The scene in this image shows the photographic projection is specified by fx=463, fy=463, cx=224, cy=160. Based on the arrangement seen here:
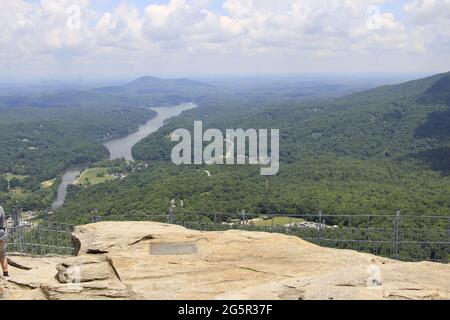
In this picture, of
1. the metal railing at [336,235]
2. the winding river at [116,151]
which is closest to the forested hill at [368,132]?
the winding river at [116,151]

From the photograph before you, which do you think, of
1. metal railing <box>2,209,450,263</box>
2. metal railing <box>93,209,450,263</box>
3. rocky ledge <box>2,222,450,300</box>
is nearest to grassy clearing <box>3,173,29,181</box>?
metal railing <box>2,209,450,263</box>

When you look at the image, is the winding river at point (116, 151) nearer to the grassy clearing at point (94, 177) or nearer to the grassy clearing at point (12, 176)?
the grassy clearing at point (94, 177)

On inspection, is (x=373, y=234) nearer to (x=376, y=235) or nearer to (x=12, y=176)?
(x=376, y=235)

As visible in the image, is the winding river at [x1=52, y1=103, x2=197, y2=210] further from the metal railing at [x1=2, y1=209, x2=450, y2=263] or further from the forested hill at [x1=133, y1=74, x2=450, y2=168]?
the metal railing at [x1=2, y1=209, x2=450, y2=263]

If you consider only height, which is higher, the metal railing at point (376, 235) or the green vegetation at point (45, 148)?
the metal railing at point (376, 235)
